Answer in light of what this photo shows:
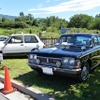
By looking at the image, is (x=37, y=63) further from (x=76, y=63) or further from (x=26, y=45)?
(x=26, y=45)

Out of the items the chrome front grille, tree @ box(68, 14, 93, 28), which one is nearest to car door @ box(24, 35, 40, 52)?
the chrome front grille

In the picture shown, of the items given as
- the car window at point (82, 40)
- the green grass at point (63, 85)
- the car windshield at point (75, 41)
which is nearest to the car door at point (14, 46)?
the green grass at point (63, 85)

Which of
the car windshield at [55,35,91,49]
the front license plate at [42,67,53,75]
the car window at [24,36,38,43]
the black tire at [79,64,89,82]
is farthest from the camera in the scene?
the car window at [24,36,38,43]

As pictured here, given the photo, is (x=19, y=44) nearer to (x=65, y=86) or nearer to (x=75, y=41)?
(x=75, y=41)

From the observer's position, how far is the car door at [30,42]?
11391 millimetres

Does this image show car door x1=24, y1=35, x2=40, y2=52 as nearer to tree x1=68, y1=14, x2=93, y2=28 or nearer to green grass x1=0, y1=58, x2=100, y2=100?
green grass x1=0, y1=58, x2=100, y2=100

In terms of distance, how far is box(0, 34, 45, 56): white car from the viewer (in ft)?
36.6

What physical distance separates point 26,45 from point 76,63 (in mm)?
5952

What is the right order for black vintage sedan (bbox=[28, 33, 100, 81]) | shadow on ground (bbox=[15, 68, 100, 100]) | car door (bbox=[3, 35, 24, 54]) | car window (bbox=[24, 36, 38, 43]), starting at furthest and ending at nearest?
car window (bbox=[24, 36, 38, 43]), car door (bbox=[3, 35, 24, 54]), black vintage sedan (bbox=[28, 33, 100, 81]), shadow on ground (bbox=[15, 68, 100, 100])

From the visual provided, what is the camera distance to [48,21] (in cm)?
13762

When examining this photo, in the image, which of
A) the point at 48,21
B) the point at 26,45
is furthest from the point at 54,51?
the point at 48,21

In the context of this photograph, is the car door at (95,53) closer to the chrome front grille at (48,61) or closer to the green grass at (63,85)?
the green grass at (63,85)

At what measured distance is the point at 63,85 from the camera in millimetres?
6203

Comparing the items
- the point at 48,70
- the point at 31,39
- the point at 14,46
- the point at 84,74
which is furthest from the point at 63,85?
the point at 31,39
